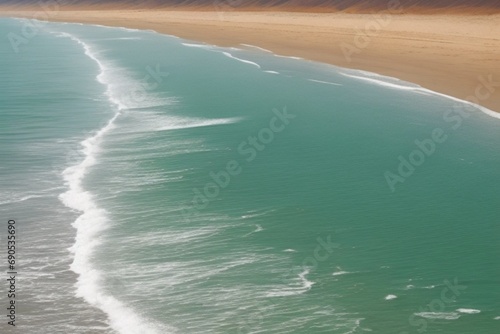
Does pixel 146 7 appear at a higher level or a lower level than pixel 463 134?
higher

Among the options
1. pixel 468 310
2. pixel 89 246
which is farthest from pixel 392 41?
pixel 468 310

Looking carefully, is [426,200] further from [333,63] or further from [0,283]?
[333,63]

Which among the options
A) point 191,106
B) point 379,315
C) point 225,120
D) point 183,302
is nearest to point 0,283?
point 183,302

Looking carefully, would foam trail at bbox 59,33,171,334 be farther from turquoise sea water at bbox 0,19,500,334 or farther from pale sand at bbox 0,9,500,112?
pale sand at bbox 0,9,500,112

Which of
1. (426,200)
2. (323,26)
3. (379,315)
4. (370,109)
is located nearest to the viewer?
(379,315)

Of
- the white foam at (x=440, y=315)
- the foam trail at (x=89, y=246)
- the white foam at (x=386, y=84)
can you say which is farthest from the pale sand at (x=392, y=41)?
the white foam at (x=440, y=315)

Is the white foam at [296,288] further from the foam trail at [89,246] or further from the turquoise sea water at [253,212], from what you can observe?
the foam trail at [89,246]

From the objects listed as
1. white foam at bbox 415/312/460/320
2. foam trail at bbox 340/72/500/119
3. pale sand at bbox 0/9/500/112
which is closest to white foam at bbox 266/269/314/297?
white foam at bbox 415/312/460/320

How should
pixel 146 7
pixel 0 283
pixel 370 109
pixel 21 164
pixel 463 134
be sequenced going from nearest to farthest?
pixel 0 283 → pixel 21 164 → pixel 463 134 → pixel 370 109 → pixel 146 7
